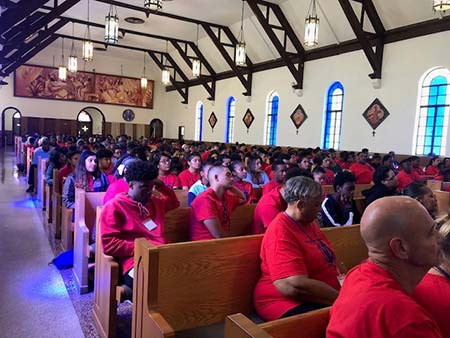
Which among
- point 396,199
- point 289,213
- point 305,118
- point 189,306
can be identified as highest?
point 305,118

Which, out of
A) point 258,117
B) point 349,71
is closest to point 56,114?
point 258,117

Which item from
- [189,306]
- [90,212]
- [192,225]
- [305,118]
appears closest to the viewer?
[189,306]

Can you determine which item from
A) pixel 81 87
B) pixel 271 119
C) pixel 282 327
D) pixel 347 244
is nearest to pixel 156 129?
pixel 81 87

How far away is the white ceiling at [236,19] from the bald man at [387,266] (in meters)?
9.79

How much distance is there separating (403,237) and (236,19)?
573 inches

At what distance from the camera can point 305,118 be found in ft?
44.4

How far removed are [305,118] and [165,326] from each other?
12380 millimetres

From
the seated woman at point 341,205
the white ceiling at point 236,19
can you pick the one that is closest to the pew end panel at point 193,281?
the seated woman at point 341,205

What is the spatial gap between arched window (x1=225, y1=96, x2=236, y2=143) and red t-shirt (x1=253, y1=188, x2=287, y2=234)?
49.7 feet

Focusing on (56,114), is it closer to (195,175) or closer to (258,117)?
(258,117)

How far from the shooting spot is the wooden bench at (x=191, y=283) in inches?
78.3

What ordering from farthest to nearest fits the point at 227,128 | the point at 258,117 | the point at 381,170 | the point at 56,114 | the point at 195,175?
the point at 56,114
the point at 227,128
the point at 258,117
the point at 195,175
the point at 381,170

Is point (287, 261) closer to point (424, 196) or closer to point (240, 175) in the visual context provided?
point (424, 196)

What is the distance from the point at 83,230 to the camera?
11.3 ft
